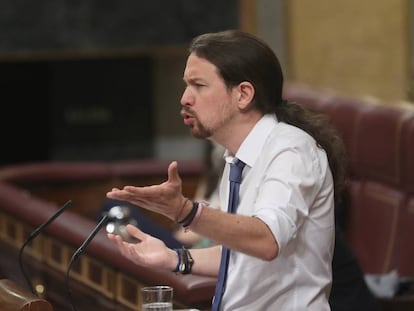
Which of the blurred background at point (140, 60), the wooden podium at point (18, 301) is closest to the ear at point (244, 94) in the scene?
the wooden podium at point (18, 301)

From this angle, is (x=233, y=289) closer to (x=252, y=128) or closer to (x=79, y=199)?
(x=252, y=128)

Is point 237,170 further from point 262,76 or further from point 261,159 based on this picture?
point 262,76

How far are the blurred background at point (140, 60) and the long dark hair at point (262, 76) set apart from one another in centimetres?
422

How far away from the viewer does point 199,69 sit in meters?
2.21

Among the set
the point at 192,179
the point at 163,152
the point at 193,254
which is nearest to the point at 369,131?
the point at 192,179

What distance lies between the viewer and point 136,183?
556cm

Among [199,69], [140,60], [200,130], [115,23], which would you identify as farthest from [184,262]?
[140,60]

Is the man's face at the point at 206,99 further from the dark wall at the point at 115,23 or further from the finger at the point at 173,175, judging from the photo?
the dark wall at the point at 115,23

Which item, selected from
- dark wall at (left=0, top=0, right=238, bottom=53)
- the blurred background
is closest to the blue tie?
the blurred background

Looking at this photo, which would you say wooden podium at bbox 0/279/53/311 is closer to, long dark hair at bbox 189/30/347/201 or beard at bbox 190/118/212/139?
beard at bbox 190/118/212/139

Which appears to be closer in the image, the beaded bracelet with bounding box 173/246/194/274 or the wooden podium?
the wooden podium

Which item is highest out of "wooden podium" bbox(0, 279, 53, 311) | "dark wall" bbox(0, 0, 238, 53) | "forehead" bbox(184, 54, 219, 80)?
"forehead" bbox(184, 54, 219, 80)

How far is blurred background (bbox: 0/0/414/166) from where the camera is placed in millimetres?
6656

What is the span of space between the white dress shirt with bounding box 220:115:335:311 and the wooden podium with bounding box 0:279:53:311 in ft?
1.26
